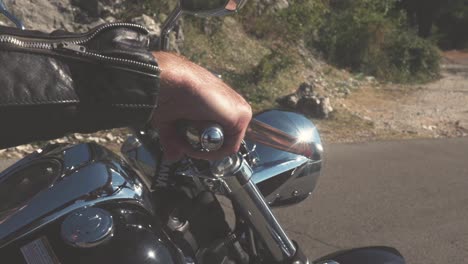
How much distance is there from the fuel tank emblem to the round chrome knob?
0.25m

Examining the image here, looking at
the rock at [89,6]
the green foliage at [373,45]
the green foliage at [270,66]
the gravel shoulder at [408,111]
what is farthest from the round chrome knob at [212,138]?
the green foliage at [373,45]

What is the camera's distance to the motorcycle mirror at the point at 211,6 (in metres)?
1.39

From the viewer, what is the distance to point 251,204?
5.23ft

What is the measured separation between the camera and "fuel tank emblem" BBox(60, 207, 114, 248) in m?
1.31

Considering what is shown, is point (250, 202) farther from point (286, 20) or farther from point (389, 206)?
point (286, 20)

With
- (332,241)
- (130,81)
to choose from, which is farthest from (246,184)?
(332,241)

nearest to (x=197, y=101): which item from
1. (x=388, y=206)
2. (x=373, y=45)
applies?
(x=388, y=206)

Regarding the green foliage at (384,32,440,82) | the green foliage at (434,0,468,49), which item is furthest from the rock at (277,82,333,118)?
the green foliage at (434,0,468,49)

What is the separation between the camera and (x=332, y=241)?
158 inches

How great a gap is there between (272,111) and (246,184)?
454 mm

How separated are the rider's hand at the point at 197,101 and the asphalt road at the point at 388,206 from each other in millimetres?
2554

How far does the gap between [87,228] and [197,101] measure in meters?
0.34

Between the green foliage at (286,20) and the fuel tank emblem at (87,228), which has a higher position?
the fuel tank emblem at (87,228)

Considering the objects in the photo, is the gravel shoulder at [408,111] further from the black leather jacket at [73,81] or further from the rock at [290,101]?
the black leather jacket at [73,81]
